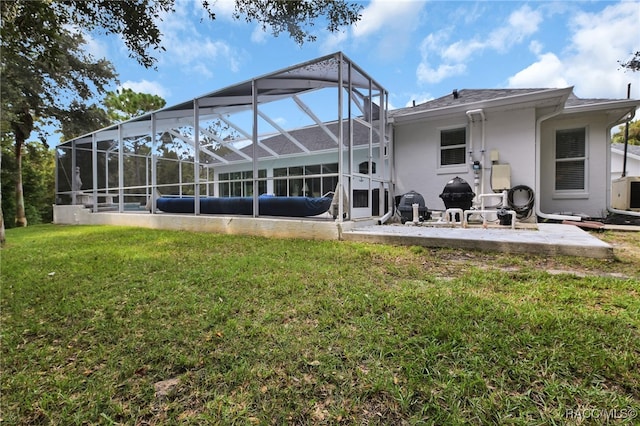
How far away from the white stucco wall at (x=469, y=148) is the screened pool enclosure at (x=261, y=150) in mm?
598

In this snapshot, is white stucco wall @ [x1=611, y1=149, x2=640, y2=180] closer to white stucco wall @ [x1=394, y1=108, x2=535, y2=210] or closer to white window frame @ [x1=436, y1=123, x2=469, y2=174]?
white stucco wall @ [x1=394, y1=108, x2=535, y2=210]

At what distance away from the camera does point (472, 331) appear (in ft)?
6.21

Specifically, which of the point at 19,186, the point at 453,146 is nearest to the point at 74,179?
the point at 19,186

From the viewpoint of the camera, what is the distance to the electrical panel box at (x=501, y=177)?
6.95 metres

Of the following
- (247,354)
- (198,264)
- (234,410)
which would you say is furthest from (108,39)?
(234,410)

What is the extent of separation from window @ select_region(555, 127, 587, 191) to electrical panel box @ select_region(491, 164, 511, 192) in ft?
5.43

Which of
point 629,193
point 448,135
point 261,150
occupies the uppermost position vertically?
point 261,150

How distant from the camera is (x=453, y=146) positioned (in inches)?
309

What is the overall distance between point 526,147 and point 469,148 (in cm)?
118

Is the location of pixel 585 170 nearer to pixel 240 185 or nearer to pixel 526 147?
pixel 526 147

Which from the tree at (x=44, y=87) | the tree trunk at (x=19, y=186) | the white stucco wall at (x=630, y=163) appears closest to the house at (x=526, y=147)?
the tree at (x=44, y=87)

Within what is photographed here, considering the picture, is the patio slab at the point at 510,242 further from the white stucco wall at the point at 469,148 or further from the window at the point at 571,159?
the window at the point at 571,159

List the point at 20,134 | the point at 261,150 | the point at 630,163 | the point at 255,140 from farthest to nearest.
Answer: the point at 630,163 < the point at 20,134 < the point at 261,150 < the point at 255,140

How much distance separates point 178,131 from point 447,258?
35.0ft
